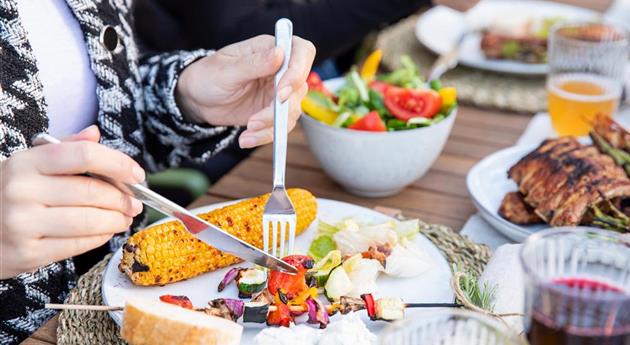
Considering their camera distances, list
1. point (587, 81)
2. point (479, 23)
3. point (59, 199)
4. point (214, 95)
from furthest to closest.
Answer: point (479, 23)
point (587, 81)
point (214, 95)
point (59, 199)

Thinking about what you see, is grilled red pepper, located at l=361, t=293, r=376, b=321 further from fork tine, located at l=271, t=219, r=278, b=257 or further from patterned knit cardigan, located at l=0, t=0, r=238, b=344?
patterned knit cardigan, located at l=0, t=0, r=238, b=344

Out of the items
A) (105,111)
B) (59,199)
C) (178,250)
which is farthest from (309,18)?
(59,199)

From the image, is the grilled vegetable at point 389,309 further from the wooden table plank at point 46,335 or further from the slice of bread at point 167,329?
the wooden table plank at point 46,335

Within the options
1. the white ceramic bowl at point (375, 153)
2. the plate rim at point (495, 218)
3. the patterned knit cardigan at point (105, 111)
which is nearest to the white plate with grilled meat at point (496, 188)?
the plate rim at point (495, 218)

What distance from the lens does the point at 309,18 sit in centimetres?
225

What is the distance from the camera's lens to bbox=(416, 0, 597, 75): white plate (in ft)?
7.07

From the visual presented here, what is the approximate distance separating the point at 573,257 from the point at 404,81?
948mm

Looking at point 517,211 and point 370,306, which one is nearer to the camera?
point 370,306

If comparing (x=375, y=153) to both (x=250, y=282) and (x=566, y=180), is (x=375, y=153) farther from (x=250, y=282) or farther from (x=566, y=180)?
(x=250, y=282)

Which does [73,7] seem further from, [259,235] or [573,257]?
[573,257]

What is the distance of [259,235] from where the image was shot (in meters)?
1.25

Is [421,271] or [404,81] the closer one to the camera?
[421,271]

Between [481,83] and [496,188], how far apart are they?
706mm

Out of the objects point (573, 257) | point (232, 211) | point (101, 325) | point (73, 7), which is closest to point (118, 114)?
point (73, 7)
